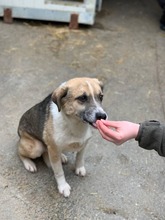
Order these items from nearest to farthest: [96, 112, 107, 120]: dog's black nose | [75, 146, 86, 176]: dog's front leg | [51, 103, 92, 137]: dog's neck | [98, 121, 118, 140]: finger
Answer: [98, 121, 118, 140]: finger, [96, 112, 107, 120]: dog's black nose, [51, 103, 92, 137]: dog's neck, [75, 146, 86, 176]: dog's front leg

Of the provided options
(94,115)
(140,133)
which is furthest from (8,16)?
(140,133)

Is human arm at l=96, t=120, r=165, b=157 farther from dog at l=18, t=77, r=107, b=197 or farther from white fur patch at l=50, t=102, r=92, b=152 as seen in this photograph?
white fur patch at l=50, t=102, r=92, b=152

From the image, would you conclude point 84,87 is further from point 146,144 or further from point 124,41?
point 124,41

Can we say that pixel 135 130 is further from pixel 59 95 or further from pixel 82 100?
pixel 59 95

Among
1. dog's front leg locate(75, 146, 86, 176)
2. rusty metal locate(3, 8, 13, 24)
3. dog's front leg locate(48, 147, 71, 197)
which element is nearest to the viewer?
dog's front leg locate(48, 147, 71, 197)

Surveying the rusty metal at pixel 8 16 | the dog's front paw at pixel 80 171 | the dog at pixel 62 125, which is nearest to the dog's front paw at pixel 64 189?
the dog at pixel 62 125

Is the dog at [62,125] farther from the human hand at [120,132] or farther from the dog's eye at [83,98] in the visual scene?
the human hand at [120,132]

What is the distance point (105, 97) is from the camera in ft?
13.4

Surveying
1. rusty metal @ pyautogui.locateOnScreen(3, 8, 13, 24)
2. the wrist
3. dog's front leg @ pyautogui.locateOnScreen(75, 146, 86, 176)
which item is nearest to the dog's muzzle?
the wrist

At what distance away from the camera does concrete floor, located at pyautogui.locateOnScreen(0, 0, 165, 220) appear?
2971mm

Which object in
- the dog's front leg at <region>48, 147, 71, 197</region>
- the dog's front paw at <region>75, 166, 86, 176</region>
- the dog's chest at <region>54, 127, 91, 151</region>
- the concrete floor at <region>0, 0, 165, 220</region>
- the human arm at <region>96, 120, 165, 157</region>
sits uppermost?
the human arm at <region>96, 120, 165, 157</region>

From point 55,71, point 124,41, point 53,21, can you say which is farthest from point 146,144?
point 53,21

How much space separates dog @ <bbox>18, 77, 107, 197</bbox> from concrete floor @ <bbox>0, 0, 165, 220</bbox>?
151 mm

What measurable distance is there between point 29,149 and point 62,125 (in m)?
0.46
